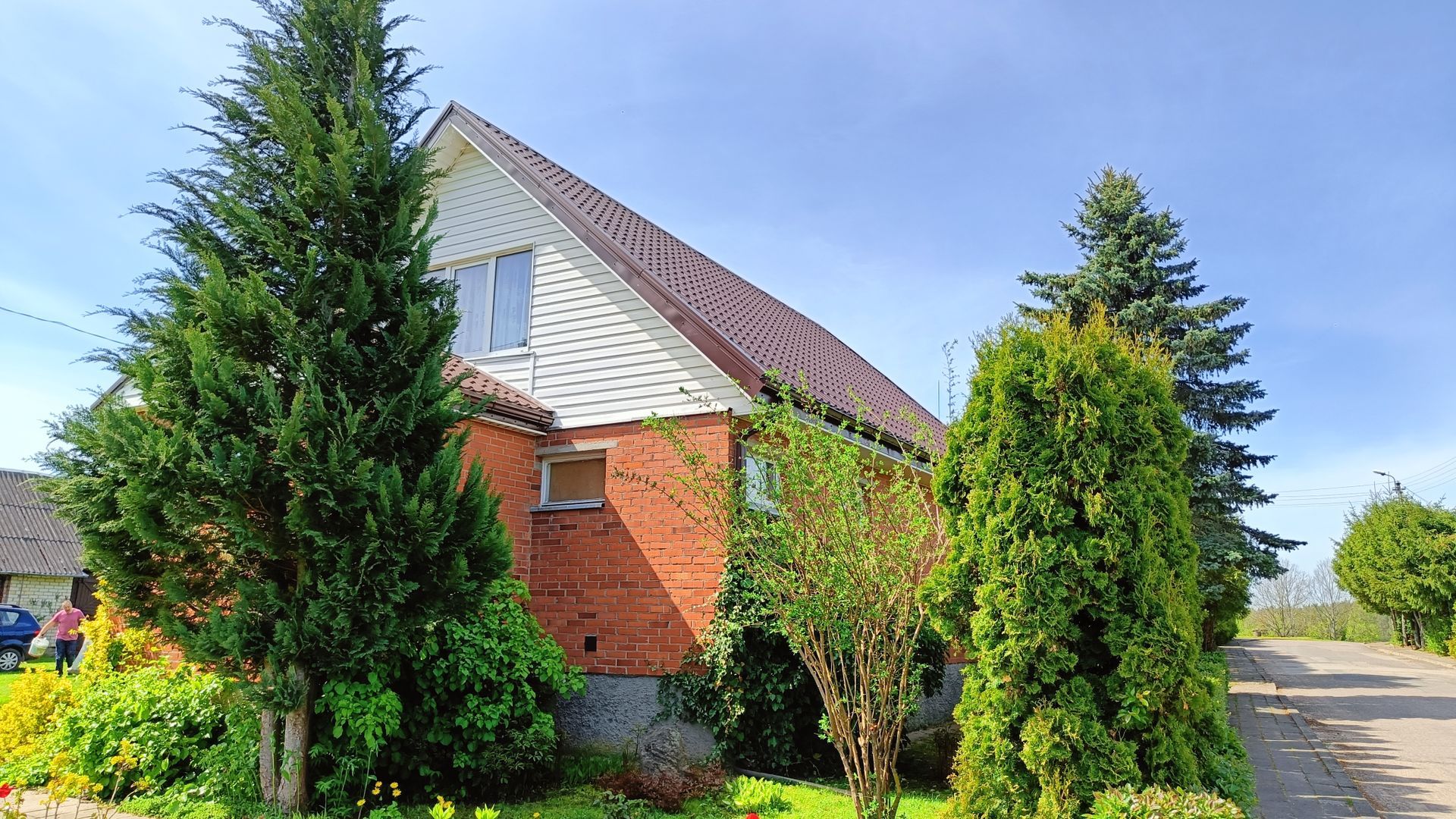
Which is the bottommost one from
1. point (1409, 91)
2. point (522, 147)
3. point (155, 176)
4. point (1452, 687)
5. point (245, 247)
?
point (1452, 687)

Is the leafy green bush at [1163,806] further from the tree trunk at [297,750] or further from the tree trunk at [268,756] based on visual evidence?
the tree trunk at [268,756]

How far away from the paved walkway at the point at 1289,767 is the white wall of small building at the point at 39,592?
31849 millimetres

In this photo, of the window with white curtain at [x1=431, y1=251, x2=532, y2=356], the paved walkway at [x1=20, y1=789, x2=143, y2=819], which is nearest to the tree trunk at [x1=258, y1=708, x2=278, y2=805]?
the paved walkway at [x1=20, y1=789, x2=143, y2=819]

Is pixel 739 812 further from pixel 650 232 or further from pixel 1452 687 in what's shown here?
pixel 1452 687

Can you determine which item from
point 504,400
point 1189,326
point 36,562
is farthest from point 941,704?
point 36,562

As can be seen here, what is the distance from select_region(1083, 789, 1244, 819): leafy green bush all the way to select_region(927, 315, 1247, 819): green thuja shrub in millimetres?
356

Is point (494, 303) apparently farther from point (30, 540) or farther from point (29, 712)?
point (30, 540)

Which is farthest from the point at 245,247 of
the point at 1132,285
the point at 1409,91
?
the point at 1132,285

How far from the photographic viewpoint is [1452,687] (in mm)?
17703

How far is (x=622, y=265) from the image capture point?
9.59 metres

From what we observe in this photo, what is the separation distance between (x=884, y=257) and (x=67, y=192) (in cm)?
988

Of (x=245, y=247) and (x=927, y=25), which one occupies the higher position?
(x=927, y=25)

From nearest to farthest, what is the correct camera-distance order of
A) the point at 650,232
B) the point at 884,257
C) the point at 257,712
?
the point at 257,712, the point at 884,257, the point at 650,232

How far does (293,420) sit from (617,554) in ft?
13.4
